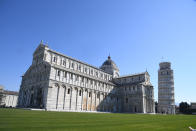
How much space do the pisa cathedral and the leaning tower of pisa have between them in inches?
806

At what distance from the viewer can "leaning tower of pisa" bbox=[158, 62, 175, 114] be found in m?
79.4

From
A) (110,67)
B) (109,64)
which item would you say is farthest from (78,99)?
(109,64)

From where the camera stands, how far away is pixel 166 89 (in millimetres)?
82062

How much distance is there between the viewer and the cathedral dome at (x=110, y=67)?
72938mm

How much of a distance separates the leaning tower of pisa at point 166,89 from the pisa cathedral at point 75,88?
2046 centimetres

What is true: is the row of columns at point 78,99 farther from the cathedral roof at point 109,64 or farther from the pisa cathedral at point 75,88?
the cathedral roof at point 109,64

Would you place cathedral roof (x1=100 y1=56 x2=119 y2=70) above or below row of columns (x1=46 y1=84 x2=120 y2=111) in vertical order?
above

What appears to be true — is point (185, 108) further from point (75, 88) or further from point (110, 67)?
point (75, 88)

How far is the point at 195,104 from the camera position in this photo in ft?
322

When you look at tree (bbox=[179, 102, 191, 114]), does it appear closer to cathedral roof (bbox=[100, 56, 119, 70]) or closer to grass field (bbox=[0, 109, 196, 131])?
cathedral roof (bbox=[100, 56, 119, 70])

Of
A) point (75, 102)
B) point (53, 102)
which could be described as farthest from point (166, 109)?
point (53, 102)

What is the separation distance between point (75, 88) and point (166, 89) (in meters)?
55.2

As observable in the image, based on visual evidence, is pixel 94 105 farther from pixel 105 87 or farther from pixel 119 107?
pixel 119 107

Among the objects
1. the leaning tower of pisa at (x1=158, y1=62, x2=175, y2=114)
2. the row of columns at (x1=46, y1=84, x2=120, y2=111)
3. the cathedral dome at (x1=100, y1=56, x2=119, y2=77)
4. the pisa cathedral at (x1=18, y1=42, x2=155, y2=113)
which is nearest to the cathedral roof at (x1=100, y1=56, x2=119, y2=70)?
the cathedral dome at (x1=100, y1=56, x2=119, y2=77)
